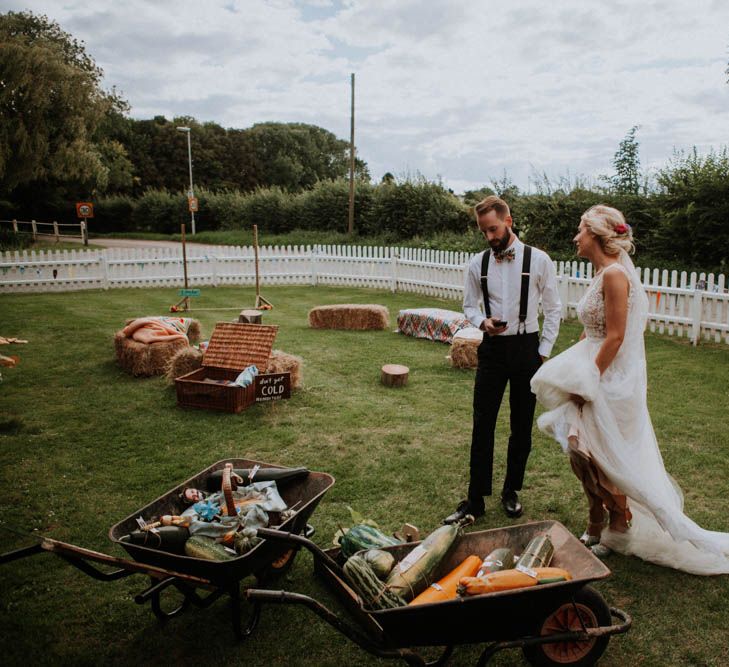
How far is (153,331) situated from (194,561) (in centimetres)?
594

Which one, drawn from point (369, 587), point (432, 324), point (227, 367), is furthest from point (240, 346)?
point (369, 587)

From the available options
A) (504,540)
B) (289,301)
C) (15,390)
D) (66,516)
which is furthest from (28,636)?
(289,301)

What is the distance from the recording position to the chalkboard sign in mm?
6465

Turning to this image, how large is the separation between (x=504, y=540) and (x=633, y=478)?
94 centimetres

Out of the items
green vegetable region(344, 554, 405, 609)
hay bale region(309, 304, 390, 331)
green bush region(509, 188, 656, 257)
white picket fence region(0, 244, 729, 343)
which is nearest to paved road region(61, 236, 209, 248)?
white picket fence region(0, 244, 729, 343)

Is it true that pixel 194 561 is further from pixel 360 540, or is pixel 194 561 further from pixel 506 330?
pixel 506 330

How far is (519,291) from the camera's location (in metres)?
3.99

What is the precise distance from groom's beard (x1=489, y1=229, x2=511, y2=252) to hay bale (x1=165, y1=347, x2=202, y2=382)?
442cm

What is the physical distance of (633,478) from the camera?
337cm

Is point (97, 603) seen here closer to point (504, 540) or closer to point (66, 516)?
point (66, 516)

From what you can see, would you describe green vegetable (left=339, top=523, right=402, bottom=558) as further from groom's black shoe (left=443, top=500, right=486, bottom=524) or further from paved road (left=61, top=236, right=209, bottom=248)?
paved road (left=61, top=236, right=209, bottom=248)

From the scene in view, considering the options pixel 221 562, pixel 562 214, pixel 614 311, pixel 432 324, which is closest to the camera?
pixel 221 562

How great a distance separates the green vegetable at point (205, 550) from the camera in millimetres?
2724

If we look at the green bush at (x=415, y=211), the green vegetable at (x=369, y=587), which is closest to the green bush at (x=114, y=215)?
the green bush at (x=415, y=211)
